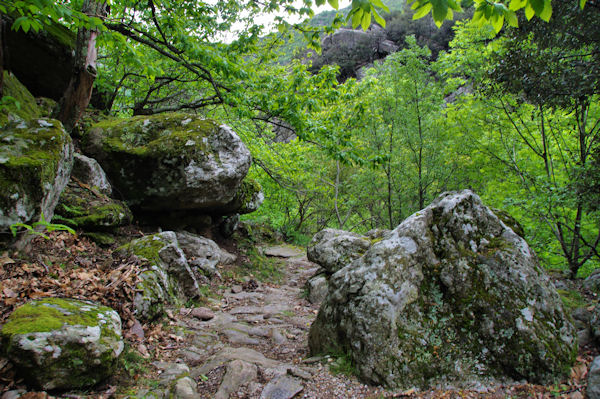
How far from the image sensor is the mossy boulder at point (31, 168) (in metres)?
3.87

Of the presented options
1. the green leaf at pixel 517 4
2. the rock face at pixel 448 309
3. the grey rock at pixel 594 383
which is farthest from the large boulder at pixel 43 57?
the grey rock at pixel 594 383

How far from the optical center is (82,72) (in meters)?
5.83

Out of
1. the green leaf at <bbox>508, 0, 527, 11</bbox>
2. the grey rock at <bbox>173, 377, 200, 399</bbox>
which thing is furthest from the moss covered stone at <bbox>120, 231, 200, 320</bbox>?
the green leaf at <bbox>508, 0, 527, 11</bbox>

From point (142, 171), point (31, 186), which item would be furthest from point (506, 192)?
point (31, 186)

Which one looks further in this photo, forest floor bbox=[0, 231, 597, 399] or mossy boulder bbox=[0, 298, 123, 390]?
forest floor bbox=[0, 231, 597, 399]

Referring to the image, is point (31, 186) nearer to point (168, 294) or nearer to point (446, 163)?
point (168, 294)

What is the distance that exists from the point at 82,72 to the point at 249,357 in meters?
5.83

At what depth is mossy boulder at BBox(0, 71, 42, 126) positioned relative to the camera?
5066 millimetres

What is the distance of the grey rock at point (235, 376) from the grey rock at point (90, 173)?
5.38m

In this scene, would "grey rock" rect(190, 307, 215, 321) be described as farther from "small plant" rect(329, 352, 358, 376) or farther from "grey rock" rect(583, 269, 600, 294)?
"grey rock" rect(583, 269, 600, 294)

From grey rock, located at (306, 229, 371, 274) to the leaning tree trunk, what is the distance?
6.23m

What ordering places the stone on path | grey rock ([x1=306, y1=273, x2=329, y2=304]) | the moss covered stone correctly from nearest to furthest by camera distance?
the moss covered stone → grey rock ([x1=306, y1=273, x2=329, y2=304]) → the stone on path

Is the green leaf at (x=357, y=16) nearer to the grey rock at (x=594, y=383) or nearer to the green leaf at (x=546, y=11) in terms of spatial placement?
the green leaf at (x=546, y=11)

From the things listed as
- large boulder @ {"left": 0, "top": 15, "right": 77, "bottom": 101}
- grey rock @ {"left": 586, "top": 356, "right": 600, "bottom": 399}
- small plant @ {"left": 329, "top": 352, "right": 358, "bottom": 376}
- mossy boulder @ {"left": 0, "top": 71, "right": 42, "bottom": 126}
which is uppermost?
large boulder @ {"left": 0, "top": 15, "right": 77, "bottom": 101}
